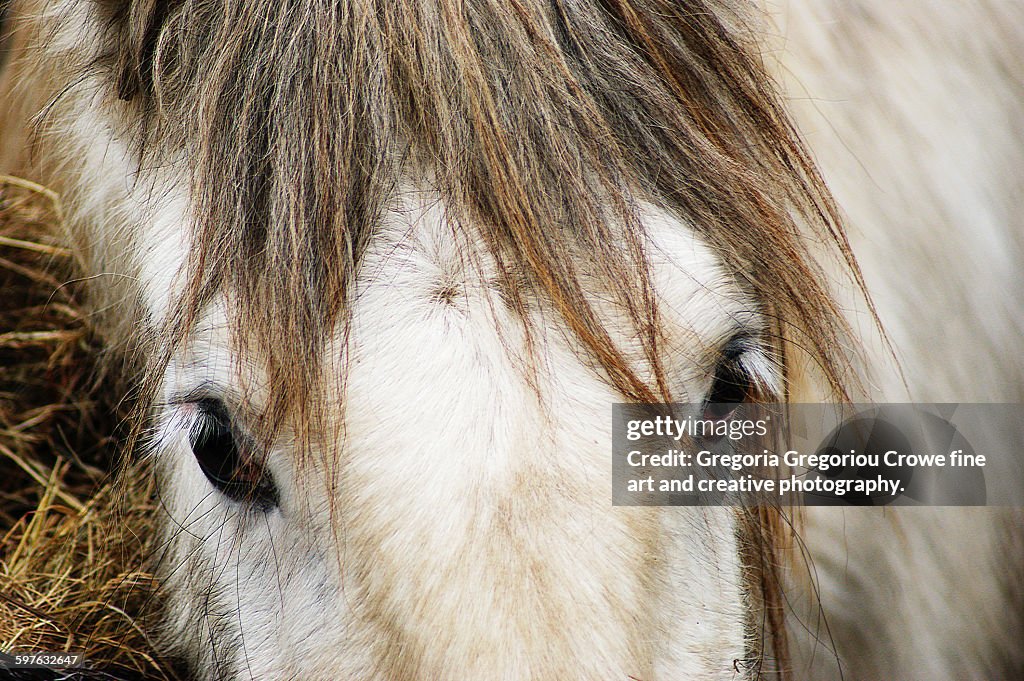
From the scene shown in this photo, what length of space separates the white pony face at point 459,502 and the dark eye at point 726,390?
1cm

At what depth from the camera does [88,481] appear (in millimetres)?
1314

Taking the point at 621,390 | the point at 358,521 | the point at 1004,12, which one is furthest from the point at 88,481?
the point at 1004,12

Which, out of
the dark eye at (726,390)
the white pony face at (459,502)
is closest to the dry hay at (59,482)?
the white pony face at (459,502)

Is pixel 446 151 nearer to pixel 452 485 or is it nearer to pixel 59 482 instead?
pixel 452 485

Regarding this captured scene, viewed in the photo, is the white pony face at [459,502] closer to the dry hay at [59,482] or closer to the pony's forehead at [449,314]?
the pony's forehead at [449,314]

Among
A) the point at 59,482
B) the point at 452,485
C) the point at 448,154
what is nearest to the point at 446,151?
the point at 448,154

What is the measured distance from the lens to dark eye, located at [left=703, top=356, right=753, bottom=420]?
0.64m

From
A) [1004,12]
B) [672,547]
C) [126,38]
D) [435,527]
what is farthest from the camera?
[1004,12]

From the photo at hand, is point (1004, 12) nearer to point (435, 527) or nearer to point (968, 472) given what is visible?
point (968, 472)

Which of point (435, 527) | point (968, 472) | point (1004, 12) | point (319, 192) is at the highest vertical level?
point (1004, 12)

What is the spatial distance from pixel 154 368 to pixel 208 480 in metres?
0.10

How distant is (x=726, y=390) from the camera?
2.17 feet

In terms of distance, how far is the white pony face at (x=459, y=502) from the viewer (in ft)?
1.60

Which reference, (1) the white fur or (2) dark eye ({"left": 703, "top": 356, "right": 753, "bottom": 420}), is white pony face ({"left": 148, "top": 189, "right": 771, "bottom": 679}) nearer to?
(2) dark eye ({"left": 703, "top": 356, "right": 753, "bottom": 420})
